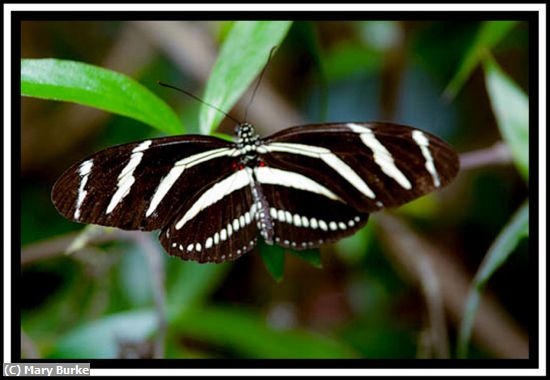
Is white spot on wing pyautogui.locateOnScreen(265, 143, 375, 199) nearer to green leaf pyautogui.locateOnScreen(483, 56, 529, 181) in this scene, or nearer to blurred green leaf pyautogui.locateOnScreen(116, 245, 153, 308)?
green leaf pyautogui.locateOnScreen(483, 56, 529, 181)

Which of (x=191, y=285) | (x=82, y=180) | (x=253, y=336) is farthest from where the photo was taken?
(x=191, y=285)

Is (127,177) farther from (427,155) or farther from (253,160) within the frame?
(427,155)

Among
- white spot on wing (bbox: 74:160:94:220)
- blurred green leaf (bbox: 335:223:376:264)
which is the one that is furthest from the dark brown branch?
white spot on wing (bbox: 74:160:94:220)

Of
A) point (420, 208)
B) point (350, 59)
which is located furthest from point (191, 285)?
point (350, 59)

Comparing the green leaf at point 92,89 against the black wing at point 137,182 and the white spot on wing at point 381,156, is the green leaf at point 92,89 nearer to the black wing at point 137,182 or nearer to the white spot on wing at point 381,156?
the black wing at point 137,182

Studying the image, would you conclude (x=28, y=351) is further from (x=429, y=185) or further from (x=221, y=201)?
(x=429, y=185)
